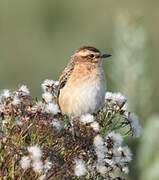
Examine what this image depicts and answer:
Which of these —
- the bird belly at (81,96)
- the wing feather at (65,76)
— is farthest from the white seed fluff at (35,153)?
the wing feather at (65,76)

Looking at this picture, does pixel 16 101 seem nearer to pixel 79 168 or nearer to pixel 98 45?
pixel 79 168

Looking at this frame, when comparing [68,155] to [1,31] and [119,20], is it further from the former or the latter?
[1,31]

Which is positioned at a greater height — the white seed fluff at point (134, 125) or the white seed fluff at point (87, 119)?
the white seed fluff at point (134, 125)

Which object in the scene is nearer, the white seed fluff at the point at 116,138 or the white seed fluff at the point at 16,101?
the white seed fluff at the point at 16,101

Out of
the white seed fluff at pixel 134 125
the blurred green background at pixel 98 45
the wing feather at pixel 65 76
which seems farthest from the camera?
the blurred green background at pixel 98 45

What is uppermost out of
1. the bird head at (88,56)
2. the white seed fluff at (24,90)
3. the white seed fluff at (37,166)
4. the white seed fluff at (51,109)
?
the bird head at (88,56)

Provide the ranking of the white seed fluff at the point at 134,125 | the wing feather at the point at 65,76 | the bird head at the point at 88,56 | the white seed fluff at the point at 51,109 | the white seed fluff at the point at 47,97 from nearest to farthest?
1. the white seed fluff at the point at 51,109
2. the white seed fluff at the point at 47,97
3. the white seed fluff at the point at 134,125
4. the wing feather at the point at 65,76
5. the bird head at the point at 88,56

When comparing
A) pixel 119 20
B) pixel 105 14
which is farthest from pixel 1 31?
pixel 119 20

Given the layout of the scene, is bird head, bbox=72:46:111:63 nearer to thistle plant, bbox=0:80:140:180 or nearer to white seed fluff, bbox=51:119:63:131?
thistle plant, bbox=0:80:140:180

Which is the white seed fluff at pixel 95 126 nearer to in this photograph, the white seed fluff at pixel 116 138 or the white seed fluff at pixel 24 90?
the white seed fluff at pixel 116 138
